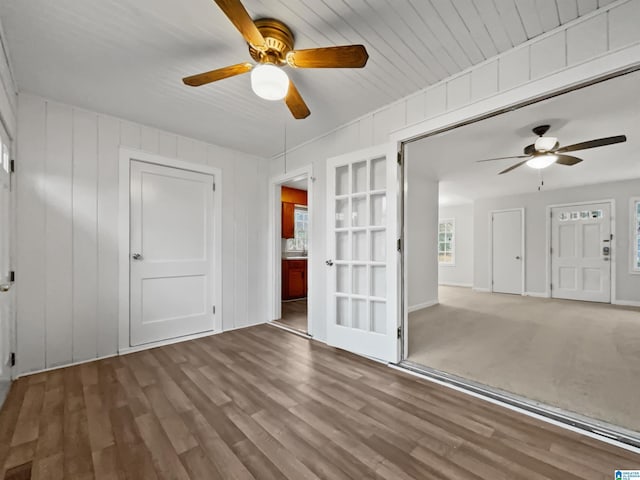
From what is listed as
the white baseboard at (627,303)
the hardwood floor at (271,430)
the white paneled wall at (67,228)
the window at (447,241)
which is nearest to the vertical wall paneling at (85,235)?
the white paneled wall at (67,228)

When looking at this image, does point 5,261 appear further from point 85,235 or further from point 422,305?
point 422,305

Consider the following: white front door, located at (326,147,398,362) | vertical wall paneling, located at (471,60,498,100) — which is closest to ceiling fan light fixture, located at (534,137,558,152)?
vertical wall paneling, located at (471,60,498,100)

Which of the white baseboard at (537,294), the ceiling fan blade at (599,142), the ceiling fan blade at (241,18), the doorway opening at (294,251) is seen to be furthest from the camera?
the white baseboard at (537,294)

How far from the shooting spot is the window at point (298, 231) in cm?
656

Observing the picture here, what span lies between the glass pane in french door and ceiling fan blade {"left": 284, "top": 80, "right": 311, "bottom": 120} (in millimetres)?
947

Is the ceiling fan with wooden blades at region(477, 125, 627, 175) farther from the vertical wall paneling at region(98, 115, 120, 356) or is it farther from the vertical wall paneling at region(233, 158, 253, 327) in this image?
the vertical wall paneling at region(98, 115, 120, 356)

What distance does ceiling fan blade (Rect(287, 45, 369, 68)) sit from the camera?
153 cm

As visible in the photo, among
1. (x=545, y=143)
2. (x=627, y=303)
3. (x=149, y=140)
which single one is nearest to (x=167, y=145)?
(x=149, y=140)

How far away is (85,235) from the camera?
9.21 feet

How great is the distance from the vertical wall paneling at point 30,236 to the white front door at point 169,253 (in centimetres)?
71

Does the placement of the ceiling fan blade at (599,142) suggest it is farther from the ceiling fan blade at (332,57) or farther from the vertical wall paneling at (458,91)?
Result: the ceiling fan blade at (332,57)

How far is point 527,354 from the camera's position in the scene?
2924 millimetres

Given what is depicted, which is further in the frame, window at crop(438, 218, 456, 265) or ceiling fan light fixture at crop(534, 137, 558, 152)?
window at crop(438, 218, 456, 265)

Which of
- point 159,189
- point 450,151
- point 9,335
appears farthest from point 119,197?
point 450,151
